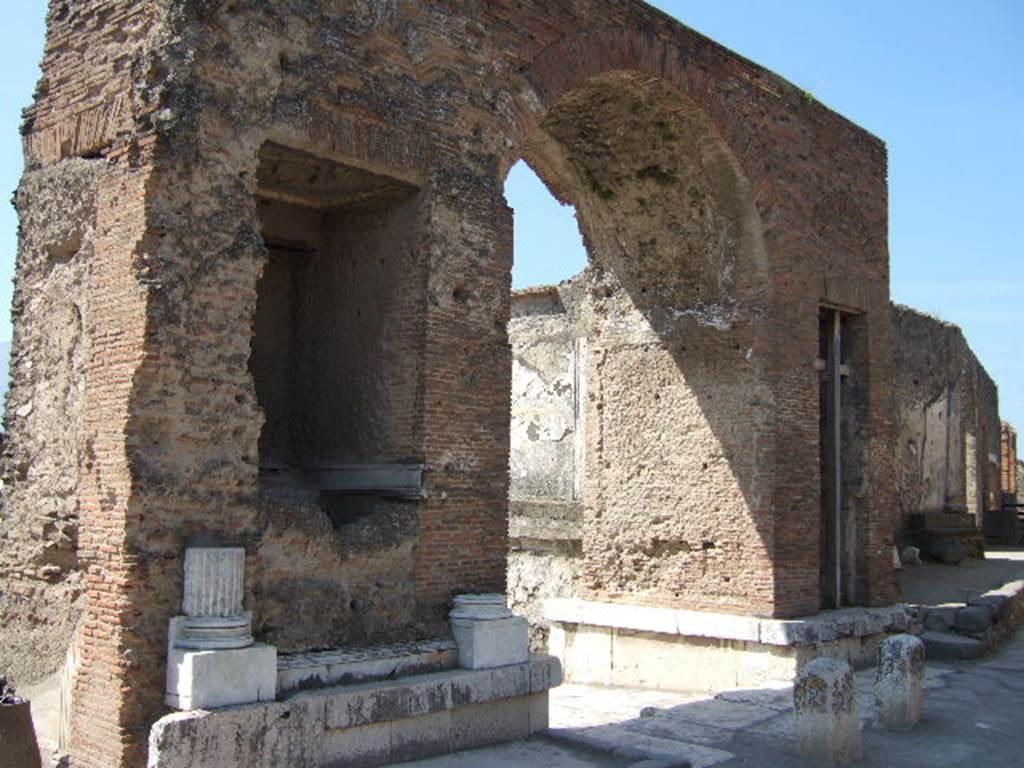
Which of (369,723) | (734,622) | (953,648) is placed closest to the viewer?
(369,723)

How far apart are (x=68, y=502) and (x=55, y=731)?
115 cm

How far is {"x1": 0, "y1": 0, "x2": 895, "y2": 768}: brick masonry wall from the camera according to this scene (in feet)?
17.1

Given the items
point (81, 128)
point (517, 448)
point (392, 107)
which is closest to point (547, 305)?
point (517, 448)

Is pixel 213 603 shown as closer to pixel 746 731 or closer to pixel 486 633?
pixel 486 633

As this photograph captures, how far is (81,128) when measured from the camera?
575 centimetres

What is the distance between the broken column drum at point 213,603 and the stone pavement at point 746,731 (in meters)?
1.27

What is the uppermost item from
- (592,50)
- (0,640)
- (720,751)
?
(592,50)

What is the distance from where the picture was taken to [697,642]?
30.2 ft

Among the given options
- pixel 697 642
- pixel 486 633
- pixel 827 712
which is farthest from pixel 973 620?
pixel 486 633

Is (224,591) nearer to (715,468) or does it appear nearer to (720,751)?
(720,751)

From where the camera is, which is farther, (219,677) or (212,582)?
(212,582)

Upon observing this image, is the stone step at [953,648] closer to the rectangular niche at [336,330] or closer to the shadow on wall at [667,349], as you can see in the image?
the shadow on wall at [667,349]

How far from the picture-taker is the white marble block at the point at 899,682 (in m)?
7.06

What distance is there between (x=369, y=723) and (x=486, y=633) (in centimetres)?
100
